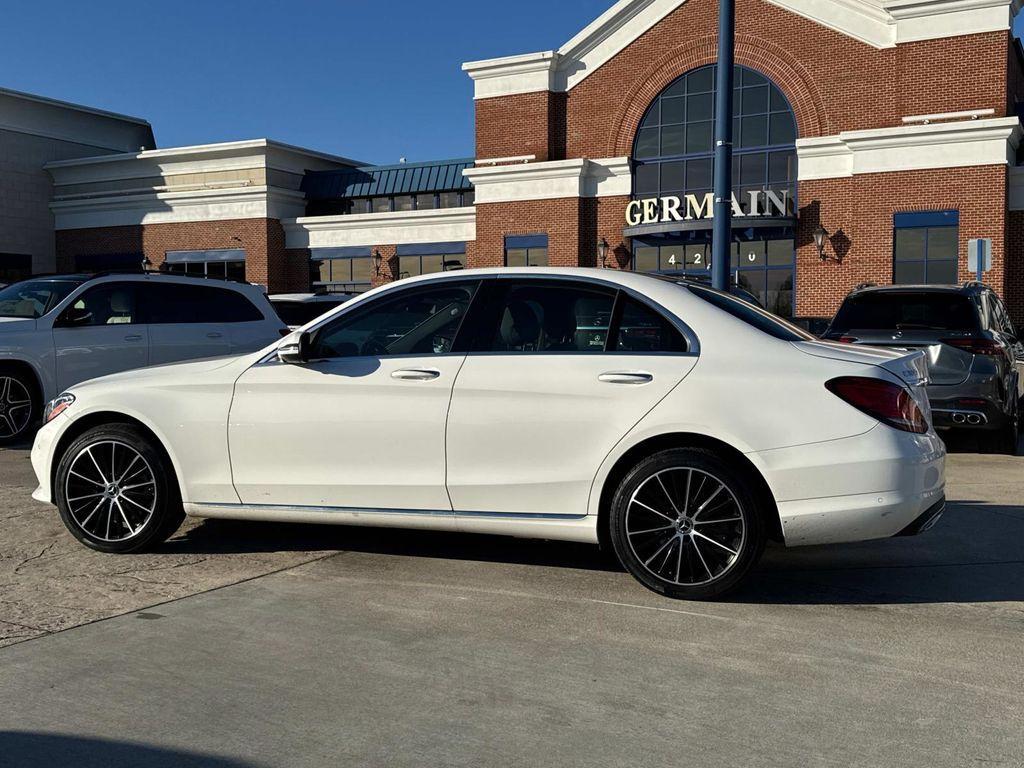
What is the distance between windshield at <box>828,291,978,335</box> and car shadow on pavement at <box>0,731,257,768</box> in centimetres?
829

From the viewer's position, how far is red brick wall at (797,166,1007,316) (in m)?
25.6

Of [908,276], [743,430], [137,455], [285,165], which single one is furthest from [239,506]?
[285,165]

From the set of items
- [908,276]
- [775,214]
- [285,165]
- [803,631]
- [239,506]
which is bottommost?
[803,631]

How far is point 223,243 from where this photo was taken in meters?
38.1

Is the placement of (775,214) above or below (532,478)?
above

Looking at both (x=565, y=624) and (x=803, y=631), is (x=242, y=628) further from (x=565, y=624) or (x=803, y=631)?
(x=803, y=631)

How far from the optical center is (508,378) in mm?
5055

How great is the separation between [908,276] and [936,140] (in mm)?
3570

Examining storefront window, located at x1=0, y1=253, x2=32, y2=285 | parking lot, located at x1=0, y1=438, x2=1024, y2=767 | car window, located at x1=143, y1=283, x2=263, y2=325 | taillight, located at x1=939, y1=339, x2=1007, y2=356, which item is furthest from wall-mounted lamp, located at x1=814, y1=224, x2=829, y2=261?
storefront window, located at x1=0, y1=253, x2=32, y2=285

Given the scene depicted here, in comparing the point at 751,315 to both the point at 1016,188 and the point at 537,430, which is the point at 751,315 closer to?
the point at 537,430

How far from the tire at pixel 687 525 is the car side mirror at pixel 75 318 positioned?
803cm

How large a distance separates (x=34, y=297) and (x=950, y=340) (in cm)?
964

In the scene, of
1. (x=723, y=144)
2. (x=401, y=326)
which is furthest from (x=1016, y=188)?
(x=401, y=326)

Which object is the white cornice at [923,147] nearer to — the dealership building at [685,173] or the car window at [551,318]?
the dealership building at [685,173]
